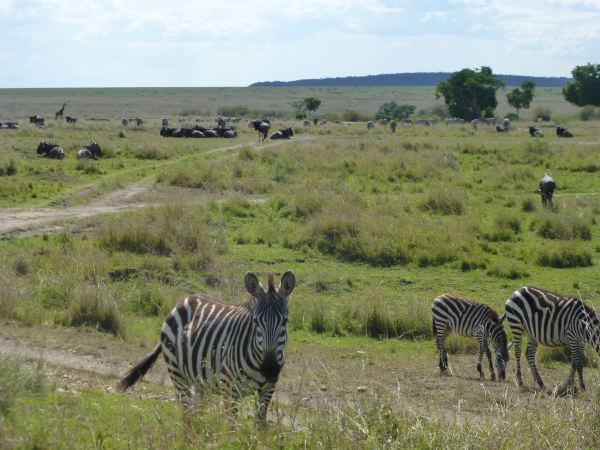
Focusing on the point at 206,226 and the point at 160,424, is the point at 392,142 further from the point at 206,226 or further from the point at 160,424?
the point at 160,424

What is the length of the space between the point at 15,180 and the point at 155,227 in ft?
32.4

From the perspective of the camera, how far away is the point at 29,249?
56.6 feet

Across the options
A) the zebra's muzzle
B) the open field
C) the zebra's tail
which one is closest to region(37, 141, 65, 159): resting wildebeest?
the open field

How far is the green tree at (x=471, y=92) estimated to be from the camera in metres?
86.3

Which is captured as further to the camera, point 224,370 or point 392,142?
point 392,142

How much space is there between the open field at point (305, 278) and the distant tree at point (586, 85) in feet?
182

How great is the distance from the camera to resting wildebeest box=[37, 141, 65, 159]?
1357 inches

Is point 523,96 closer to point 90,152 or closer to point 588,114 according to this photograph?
point 588,114

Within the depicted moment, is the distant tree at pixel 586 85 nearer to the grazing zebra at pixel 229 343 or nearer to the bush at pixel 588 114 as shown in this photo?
the bush at pixel 588 114

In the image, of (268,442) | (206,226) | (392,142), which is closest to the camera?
(268,442)

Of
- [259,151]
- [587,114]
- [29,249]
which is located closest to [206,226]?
[29,249]

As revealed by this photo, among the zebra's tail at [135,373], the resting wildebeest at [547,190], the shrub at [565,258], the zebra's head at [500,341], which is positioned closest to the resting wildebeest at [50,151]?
the resting wildebeest at [547,190]

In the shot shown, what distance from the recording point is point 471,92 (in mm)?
86500

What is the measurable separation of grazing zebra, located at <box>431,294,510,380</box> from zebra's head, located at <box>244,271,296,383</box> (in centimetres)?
571
